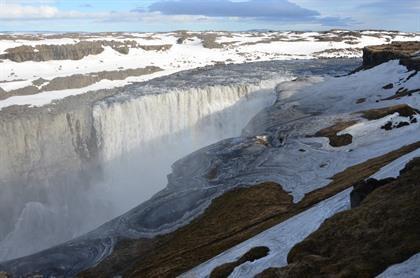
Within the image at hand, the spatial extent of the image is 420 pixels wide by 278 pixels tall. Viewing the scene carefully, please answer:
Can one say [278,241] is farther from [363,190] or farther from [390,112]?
[390,112]

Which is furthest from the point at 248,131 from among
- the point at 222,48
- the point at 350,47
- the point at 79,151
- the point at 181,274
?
the point at 350,47

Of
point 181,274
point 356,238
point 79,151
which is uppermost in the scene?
point 356,238

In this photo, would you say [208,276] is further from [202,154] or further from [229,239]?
[202,154]

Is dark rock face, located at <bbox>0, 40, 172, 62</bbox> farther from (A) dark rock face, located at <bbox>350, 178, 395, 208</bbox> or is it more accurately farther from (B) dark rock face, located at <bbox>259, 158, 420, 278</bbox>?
(B) dark rock face, located at <bbox>259, 158, 420, 278</bbox>

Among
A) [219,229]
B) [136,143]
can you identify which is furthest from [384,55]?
[219,229]

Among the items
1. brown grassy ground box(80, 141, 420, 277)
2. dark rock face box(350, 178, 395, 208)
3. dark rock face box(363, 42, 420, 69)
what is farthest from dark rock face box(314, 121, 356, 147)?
dark rock face box(363, 42, 420, 69)

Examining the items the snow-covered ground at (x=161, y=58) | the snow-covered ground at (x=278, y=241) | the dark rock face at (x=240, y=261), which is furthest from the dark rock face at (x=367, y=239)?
the snow-covered ground at (x=161, y=58)
